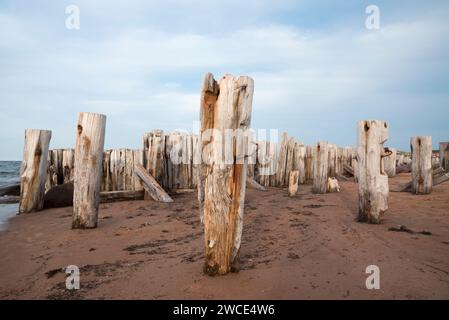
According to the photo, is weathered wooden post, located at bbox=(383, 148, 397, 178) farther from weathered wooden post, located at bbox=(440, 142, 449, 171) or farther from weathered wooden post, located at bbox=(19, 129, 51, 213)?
weathered wooden post, located at bbox=(19, 129, 51, 213)

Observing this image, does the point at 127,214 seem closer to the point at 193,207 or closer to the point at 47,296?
the point at 193,207

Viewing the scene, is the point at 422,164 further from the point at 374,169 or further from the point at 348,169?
the point at 348,169

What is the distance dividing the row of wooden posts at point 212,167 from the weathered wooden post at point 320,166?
0.03 m

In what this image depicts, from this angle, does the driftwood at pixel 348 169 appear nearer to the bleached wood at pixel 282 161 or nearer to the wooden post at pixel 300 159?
the wooden post at pixel 300 159

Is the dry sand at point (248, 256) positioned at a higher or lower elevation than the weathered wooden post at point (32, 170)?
lower

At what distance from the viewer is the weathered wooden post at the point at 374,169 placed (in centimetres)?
556

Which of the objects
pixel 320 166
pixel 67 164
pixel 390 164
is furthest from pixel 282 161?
pixel 67 164

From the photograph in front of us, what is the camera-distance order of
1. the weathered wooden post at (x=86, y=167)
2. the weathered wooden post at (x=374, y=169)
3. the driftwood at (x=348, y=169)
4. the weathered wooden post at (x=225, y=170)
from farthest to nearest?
the driftwood at (x=348, y=169) < the weathered wooden post at (x=86, y=167) < the weathered wooden post at (x=374, y=169) < the weathered wooden post at (x=225, y=170)

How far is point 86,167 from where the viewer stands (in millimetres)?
5750

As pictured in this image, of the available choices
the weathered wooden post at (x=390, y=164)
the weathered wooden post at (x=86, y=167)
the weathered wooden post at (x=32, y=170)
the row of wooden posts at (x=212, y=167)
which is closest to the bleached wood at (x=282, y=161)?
the row of wooden posts at (x=212, y=167)

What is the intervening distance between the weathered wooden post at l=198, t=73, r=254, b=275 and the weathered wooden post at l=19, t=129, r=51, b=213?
619 cm

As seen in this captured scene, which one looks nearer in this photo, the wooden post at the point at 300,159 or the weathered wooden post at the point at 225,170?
the weathered wooden post at the point at 225,170

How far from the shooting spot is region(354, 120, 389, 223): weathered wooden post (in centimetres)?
556
